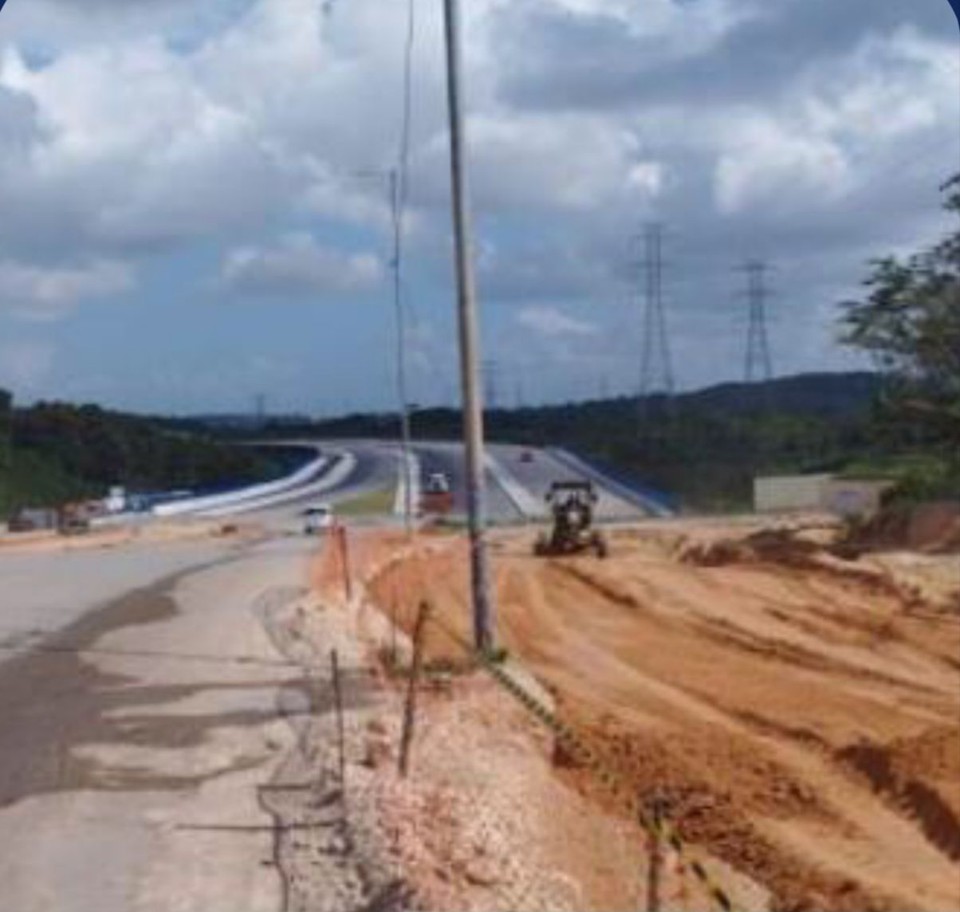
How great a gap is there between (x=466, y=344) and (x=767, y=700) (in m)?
4.53

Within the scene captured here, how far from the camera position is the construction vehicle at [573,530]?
4978cm

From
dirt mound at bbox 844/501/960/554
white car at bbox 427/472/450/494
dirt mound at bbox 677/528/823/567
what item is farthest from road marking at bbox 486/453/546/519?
dirt mound at bbox 677/528/823/567

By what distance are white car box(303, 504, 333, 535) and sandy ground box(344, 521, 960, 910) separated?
114ft

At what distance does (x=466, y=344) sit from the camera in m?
20.7

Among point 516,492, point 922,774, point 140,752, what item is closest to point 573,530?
point 922,774

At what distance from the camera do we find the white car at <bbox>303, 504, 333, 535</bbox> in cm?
7981

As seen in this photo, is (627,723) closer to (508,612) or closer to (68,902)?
(68,902)

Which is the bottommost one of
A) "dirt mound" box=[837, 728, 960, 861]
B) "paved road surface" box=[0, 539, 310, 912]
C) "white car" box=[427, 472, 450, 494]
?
"white car" box=[427, 472, 450, 494]

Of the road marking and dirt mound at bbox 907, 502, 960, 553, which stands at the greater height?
dirt mound at bbox 907, 502, 960, 553

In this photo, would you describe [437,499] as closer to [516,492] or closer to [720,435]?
Answer: [516,492]

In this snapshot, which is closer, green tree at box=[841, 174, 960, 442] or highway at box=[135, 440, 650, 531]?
green tree at box=[841, 174, 960, 442]

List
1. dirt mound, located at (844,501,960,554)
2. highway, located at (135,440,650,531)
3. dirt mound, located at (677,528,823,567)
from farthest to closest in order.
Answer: highway, located at (135,440,650,531) < dirt mound, located at (844,501,960,554) < dirt mound, located at (677,528,823,567)

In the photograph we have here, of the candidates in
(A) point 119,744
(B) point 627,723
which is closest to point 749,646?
(B) point 627,723

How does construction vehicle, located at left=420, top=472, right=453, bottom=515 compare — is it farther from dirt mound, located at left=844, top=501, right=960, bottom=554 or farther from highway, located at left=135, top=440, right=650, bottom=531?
dirt mound, located at left=844, top=501, right=960, bottom=554
